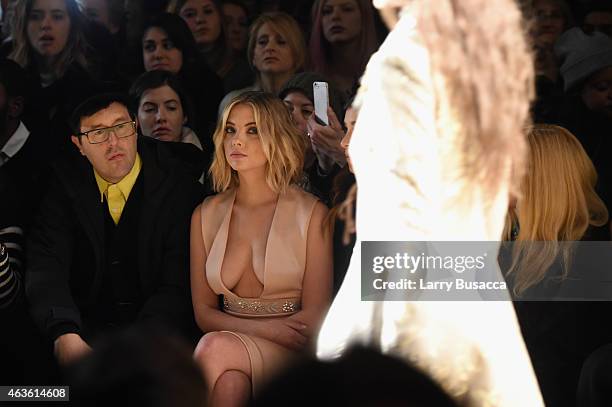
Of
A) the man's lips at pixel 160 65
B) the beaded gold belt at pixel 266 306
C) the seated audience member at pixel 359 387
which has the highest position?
the man's lips at pixel 160 65

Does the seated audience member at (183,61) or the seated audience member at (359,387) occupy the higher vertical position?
the seated audience member at (183,61)

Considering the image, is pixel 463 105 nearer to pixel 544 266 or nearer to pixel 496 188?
pixel 496 188

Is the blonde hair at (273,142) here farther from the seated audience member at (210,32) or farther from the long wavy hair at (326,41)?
the seated audience member at (210,32)

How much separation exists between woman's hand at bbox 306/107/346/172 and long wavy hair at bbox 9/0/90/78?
3.34 ft

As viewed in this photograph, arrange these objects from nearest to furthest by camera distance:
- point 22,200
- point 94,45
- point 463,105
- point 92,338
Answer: point 463,105 < point 92,338 < point 22,200 < point 94,45

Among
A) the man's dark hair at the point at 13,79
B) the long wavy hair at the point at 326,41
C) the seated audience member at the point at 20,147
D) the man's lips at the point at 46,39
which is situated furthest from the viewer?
the man's lips at the point at 46,39

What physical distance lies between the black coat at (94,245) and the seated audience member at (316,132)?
1.25 ft

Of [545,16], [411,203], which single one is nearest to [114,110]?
[411,203]

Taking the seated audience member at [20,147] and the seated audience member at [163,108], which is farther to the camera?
the seated audience member at [163,108]

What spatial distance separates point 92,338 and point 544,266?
4.31ft

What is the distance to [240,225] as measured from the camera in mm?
3203

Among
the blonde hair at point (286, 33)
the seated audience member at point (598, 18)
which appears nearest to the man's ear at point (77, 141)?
the blonde hair at point (286, 33)

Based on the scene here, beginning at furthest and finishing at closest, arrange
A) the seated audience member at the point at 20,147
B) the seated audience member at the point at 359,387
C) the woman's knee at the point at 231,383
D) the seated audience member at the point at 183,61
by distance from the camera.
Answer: the seated audience member at the point at 183,61
the seated audience member at the point at 20,147
the woman's knee at the point at 231,383
the seated audience member at the point at 359,387

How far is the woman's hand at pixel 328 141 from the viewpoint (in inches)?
131
